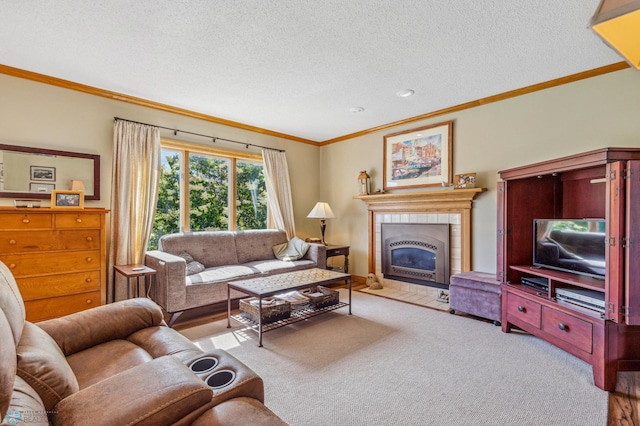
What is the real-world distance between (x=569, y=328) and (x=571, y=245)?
68 centimetres

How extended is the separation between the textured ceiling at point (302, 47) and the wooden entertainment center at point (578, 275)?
999 mm

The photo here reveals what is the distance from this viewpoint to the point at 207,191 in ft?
14.8

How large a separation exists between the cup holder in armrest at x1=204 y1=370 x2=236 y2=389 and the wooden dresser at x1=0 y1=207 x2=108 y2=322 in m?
2.36

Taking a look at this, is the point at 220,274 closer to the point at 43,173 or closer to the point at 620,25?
the point at 43,173

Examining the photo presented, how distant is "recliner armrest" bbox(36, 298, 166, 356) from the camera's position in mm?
1657

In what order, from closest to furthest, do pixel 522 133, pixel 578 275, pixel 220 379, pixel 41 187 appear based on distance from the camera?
pixel 220 379, pixel 578 275, pixel 41 187, pixel 522 133

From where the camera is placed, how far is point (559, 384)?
6.96 feet

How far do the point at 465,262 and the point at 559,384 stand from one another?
6.45 feet

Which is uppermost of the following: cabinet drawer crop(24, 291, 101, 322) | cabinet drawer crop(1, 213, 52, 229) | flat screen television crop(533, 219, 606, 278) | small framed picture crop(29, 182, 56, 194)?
small framed picture crop(29, 182, 56, 194)

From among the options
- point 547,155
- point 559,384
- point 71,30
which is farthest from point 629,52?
point 71,30

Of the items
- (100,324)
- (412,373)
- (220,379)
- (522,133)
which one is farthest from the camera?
(522,133)

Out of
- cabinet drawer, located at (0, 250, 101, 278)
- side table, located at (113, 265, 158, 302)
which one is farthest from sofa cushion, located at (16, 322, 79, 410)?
side table, located at (113, 265, 158, 302)

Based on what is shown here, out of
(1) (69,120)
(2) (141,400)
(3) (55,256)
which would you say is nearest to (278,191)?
(1) (69,120)

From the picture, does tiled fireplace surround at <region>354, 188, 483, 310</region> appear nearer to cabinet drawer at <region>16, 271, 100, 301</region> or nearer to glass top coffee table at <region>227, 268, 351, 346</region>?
glass top coffee table at <region>227, 268, 351, 346</region>
